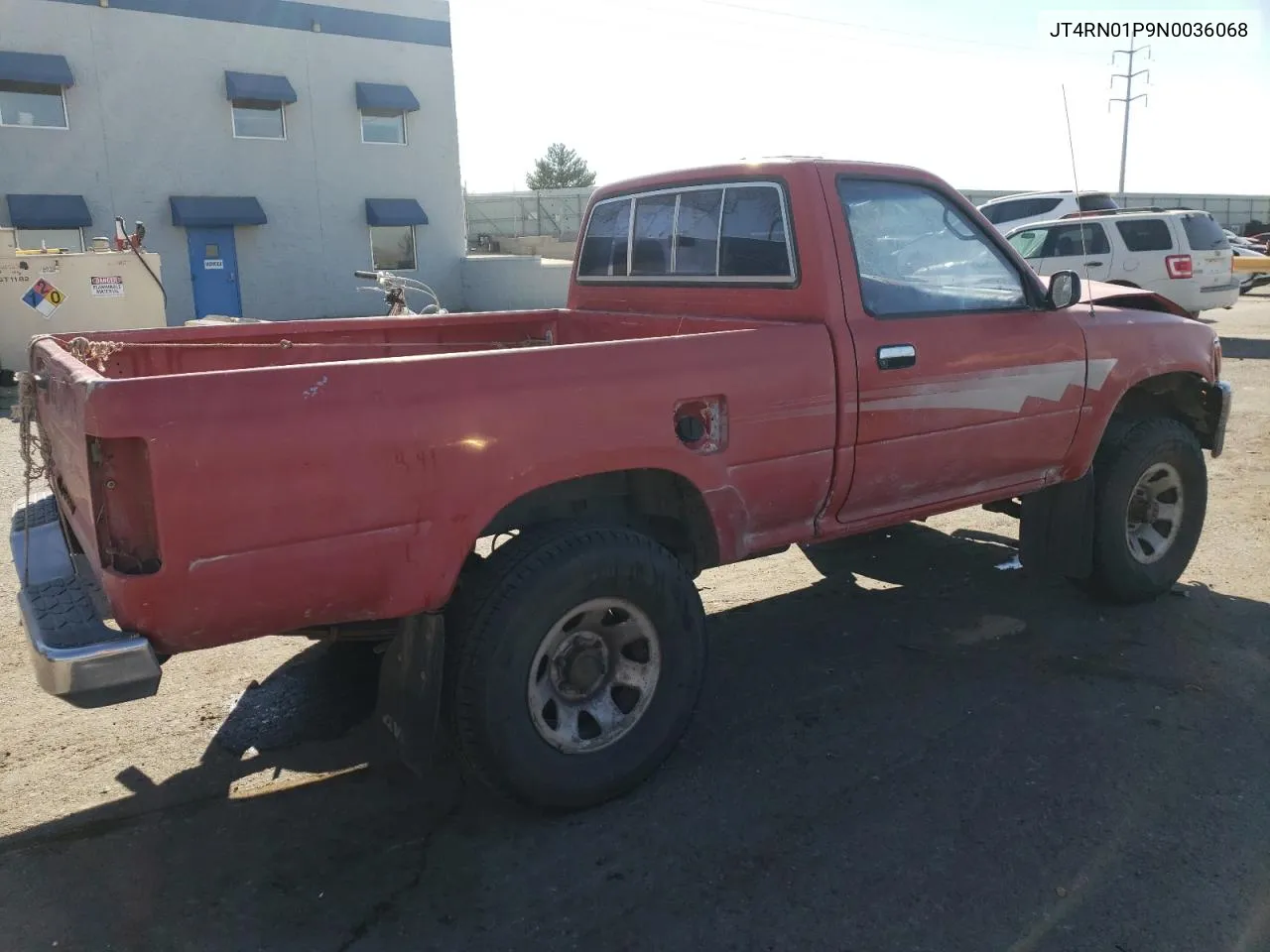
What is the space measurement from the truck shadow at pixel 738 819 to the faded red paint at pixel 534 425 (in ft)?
2.48

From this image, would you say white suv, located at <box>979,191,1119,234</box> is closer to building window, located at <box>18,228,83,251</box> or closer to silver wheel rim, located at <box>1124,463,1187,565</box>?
silver wheel rim, located at <box>1124,463,1187,565</box>

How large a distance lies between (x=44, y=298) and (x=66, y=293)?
28 cm

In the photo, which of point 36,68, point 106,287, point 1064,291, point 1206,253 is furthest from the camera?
point 36,68

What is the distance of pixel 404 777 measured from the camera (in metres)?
3.50

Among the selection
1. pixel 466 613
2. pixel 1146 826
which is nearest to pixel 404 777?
pixel 466 613

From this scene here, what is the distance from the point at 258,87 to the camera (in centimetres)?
2084

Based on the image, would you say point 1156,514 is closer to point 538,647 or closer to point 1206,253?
point 538,647

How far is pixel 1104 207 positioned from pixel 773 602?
1695cm

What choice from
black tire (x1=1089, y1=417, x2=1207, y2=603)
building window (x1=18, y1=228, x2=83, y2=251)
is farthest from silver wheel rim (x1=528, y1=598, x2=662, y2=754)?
building window (x1=18, y1=228, x2=83, y2=251)

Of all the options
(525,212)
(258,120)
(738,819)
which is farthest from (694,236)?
(525,212)

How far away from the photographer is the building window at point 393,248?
2375cm

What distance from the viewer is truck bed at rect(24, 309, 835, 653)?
2459 mm

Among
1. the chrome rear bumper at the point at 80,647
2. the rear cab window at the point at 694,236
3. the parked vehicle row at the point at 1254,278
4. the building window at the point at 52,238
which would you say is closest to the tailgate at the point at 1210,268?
the parked vehicle row at the point at 1254,278

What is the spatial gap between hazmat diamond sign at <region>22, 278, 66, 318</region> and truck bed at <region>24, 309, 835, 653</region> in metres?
11.0
